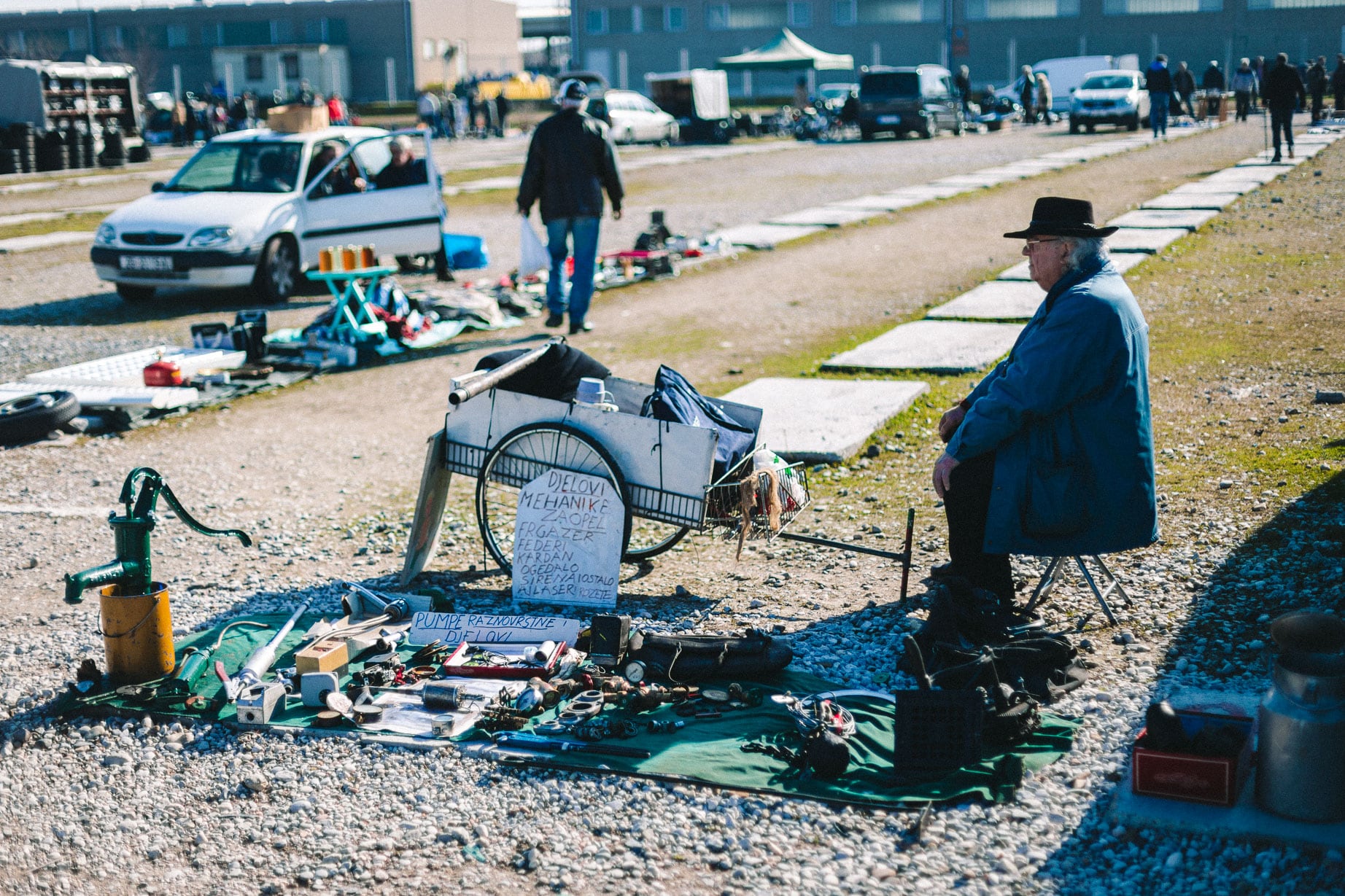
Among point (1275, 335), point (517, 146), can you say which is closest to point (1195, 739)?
point (1275, 335)

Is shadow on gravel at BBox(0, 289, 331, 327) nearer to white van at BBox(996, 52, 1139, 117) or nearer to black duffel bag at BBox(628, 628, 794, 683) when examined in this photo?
black duffel bag at BBox(628, 628, 794, 683)

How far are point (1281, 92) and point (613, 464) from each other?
814 inches

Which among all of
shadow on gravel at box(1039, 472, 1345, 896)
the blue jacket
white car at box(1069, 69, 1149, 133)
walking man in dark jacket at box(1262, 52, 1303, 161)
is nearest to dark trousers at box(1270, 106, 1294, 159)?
walking man in dark jacket at box(1262, 52, 1303, 161)

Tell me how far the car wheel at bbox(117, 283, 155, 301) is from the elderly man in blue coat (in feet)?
37.3

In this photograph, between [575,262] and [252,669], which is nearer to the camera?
[252,669]

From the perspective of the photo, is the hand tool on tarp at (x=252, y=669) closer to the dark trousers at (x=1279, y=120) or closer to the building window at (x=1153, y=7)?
the dark trousers at (x=1279, y=120)

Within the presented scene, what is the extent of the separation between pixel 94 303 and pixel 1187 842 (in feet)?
43.3

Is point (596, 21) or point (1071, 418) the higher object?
point (596, 21)

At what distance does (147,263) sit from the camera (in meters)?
13.3

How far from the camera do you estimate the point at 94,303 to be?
1419 centimetres

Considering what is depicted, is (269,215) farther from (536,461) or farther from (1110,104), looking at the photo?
(1110,104)

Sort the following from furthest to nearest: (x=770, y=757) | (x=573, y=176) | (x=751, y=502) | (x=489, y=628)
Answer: (x=573, y=176)
(x=751, y=502)
(x=489, y=628)
(x=770, y=757)

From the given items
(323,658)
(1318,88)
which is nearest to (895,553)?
(323,658)

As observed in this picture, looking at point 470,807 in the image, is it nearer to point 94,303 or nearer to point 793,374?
point 793,374
